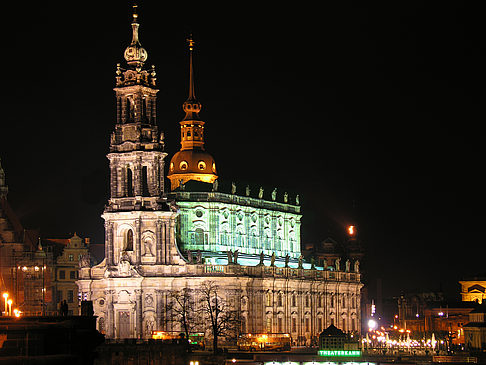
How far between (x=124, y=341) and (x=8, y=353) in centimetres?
5434

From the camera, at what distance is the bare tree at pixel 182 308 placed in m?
149

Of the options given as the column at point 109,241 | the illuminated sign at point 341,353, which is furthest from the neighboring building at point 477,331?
the column at point 109,241

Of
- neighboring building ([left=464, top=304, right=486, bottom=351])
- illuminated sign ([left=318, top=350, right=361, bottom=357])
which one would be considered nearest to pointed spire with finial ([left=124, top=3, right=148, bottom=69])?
illuminated sign ([left=318, top=350, right=361, bottom=357])

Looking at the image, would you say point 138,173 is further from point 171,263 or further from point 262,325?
point 262,325

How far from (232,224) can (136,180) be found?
20.9 meters

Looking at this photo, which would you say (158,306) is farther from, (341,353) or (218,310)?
(341,353)

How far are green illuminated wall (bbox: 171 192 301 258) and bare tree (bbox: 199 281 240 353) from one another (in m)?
11.0

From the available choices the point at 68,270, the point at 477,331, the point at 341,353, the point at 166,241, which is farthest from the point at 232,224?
the point at 477,331

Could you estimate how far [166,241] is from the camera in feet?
499

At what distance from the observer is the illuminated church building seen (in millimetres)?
151125

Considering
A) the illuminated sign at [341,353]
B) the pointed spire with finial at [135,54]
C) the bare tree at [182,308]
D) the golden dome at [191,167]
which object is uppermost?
the pointed spire with finial at [135,54]

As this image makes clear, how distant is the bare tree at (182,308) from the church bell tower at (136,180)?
13.3 ft

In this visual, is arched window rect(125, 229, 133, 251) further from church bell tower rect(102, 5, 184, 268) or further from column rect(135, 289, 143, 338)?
column rect(135, 289, 143, 338)

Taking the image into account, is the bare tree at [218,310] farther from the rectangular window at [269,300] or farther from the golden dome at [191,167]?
the golden dome at [191,167]
